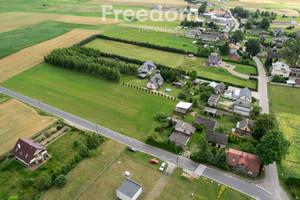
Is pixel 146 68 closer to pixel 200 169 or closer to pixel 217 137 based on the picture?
pixel 217 137

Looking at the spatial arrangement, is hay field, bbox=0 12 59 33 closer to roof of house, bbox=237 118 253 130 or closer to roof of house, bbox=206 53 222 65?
roof of house, bbox=206 53 222 65

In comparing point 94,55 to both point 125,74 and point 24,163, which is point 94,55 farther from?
point 24,163

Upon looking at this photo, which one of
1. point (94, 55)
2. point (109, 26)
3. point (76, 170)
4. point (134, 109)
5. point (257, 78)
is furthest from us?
point (109, 26)

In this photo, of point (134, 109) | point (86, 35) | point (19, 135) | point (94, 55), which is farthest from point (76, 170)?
point (86, 35)

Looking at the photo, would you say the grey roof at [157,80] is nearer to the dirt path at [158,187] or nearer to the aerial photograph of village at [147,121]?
the aerial photograph of village at [147,121]

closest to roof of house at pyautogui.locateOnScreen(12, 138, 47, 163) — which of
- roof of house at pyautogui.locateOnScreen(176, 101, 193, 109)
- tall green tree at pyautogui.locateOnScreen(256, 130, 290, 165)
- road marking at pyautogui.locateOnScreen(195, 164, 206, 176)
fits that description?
road marking at pyautogui.locateOnScreen(195, 164, 206, 176)

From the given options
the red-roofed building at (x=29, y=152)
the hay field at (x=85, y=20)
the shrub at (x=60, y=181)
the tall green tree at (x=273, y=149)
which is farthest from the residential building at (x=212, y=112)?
the hay field at (x=85, y=20)
